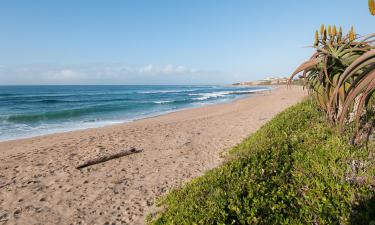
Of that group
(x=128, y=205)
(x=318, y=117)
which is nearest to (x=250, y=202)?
(x=128, y=205)

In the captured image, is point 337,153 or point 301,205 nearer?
point 301,205

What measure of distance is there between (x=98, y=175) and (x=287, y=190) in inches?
187

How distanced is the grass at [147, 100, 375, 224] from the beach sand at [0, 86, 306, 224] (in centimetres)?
100

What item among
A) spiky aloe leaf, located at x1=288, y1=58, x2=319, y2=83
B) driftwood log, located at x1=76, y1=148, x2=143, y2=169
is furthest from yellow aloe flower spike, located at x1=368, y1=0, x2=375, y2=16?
driftwood log, located at x1=76, y1=148, x2=143, y2=169

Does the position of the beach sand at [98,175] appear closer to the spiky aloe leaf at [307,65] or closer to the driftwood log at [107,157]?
the driftwood log at [107,157]

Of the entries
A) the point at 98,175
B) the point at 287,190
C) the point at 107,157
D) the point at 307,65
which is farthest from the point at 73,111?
the point at 307,65

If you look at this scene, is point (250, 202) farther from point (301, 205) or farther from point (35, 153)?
point (35, 153)

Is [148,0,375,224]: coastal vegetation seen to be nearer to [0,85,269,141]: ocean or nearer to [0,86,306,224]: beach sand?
[0,86,306,224]: beach sand

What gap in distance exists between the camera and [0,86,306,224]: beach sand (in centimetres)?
446

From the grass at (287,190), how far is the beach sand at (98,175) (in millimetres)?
1004

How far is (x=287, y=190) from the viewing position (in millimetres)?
3521

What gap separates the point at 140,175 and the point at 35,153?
5.17 meters

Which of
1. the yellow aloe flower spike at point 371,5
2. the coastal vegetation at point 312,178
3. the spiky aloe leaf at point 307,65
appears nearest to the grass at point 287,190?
the coastal vegetation at point 312,178

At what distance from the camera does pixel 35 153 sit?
8.79 meters
